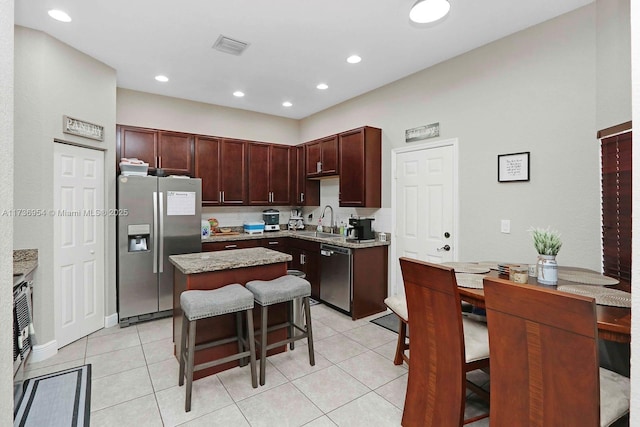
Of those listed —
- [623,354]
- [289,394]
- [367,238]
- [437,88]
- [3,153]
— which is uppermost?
[437,88]

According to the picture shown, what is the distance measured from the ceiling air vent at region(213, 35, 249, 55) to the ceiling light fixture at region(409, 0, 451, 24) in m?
1.63

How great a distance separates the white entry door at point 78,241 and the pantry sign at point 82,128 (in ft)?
0.53

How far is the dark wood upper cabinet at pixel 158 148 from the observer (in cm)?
398

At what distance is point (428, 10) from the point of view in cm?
231

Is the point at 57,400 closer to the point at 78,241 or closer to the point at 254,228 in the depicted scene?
the point at 78,241

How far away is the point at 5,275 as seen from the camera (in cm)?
92

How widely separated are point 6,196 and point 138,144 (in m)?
3.55

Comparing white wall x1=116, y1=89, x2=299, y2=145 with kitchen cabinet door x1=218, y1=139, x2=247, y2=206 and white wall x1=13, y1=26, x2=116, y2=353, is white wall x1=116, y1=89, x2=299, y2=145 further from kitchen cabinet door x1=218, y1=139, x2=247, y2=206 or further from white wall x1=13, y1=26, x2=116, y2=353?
white wall x1=13, y1=26, x2=116, y2=353

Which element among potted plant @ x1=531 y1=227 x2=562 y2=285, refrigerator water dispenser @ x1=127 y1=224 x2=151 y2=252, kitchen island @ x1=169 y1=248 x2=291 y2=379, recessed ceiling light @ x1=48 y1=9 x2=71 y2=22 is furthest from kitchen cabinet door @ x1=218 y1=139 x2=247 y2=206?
potted plant @ x1=531 y1=227 x2=562 y2=285

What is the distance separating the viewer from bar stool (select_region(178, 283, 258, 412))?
2.17m

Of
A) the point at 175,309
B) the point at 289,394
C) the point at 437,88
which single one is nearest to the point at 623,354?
the point at 289,394

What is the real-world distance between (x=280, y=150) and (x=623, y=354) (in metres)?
4.62

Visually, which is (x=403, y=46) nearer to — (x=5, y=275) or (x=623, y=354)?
(x=623, y=354)

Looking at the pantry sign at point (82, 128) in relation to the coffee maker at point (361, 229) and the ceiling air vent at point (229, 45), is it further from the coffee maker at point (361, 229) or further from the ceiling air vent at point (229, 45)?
the coffee maker at point (361, 229)
